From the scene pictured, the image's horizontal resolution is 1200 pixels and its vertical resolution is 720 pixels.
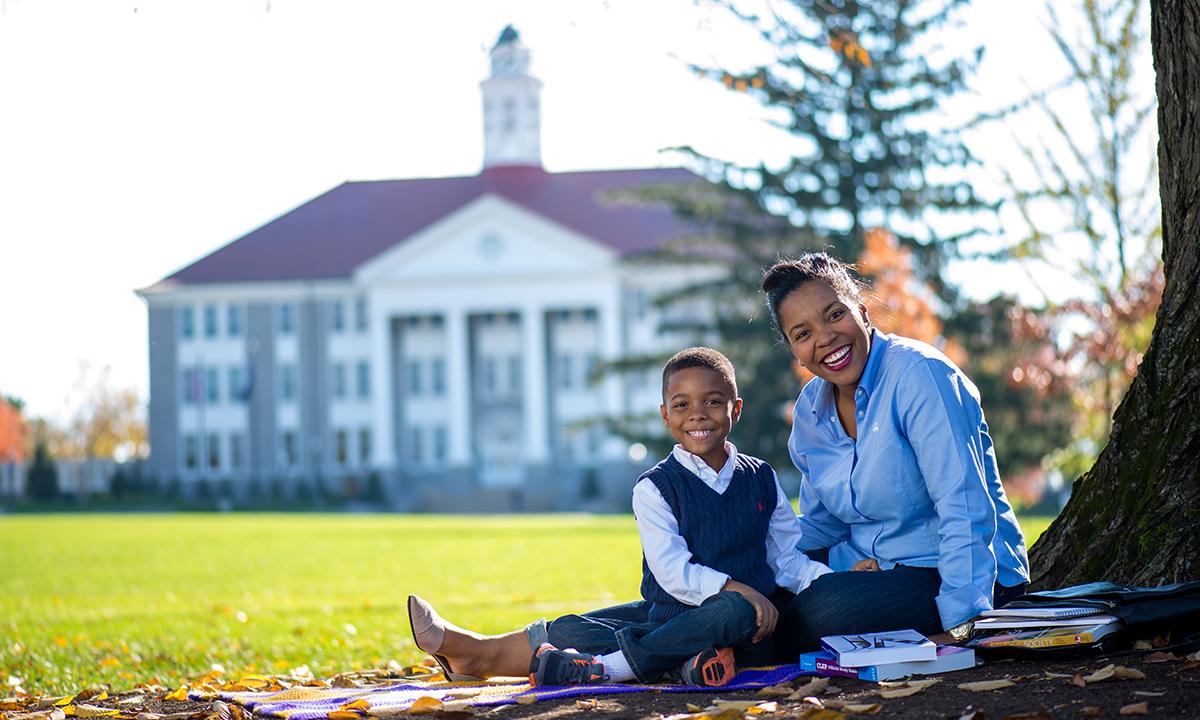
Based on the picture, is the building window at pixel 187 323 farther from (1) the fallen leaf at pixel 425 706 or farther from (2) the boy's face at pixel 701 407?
(1) the fallen leaf at pixel 425 706

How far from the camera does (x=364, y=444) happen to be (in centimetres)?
5147

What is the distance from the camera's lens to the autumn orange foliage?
69438mm

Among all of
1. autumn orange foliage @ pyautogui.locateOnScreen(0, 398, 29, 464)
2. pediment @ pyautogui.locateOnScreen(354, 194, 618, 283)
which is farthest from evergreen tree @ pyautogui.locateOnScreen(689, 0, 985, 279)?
autumn orange foliage @ pyautogui.locateOnScreen(0, 398, 29, 464)

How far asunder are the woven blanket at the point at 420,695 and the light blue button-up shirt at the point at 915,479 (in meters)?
0.56

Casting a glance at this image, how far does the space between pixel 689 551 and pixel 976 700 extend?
1030mm

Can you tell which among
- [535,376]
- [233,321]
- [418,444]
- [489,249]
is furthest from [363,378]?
[489,249]

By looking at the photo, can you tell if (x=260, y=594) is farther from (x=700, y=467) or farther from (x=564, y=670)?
(x=700, y=467)

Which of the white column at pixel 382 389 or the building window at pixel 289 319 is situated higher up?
the building window at pixel 289 319

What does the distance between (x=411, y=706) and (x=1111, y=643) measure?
2.11m

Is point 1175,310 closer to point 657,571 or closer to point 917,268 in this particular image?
point 657,571

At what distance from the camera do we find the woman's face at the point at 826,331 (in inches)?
150

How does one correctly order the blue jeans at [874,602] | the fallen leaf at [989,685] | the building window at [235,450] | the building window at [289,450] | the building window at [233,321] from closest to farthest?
the fallen leaf at [989,685]
the blue jeans at [874,602]
the building window at [289,450]
the building window at [233,321]
the building window at [235,450]

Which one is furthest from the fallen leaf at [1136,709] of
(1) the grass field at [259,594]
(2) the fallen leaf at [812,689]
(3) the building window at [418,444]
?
(3) the building window at [418,444]

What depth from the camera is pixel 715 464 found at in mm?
3807
